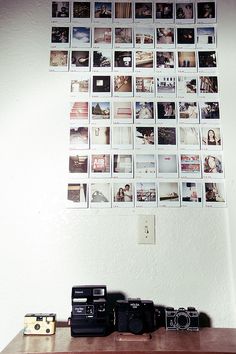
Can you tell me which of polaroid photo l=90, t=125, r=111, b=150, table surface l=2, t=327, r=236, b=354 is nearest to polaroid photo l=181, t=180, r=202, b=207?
polaroid photo l=90, t=125, r=111, b=150

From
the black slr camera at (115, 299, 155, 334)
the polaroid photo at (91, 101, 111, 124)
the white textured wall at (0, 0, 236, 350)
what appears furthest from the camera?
the polaroid photo at (91, 101, 111, 124)

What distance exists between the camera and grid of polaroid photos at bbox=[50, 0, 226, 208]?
3.97 ft

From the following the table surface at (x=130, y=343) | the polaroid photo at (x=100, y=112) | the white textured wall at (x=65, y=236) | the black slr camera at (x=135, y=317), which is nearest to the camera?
the table surface at (x=130, y=343)

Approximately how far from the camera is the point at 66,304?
114 cm

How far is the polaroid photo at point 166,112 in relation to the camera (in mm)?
1255

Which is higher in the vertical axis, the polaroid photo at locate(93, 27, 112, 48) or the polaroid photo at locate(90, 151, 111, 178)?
the polaroid photo at locate(93, 27, 112, 48)

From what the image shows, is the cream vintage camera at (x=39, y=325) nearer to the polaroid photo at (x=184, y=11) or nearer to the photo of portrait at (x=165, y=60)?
the photo of portrait at (x=165, y=60)

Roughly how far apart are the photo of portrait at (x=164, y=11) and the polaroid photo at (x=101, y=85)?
34 centimetres

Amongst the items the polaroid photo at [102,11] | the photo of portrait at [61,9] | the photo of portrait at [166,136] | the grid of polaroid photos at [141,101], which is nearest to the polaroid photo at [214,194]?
the grid of polaroid photos at [141,101]

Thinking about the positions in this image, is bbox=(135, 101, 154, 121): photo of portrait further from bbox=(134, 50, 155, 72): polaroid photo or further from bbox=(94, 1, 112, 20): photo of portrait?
bbox=(94, 1, 112, 20): photo of portrait

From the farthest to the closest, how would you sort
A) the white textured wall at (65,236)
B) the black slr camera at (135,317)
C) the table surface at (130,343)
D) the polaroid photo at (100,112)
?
the polaroid photo at (100,112) < the white textured wall at (65,236) < the black slr camera at (135,317) < the table surface at (130,343)

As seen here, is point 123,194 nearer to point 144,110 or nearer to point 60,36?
point 144,110

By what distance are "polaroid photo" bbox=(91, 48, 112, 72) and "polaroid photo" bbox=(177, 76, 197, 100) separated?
29 cm

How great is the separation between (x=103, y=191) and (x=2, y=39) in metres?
0.75
